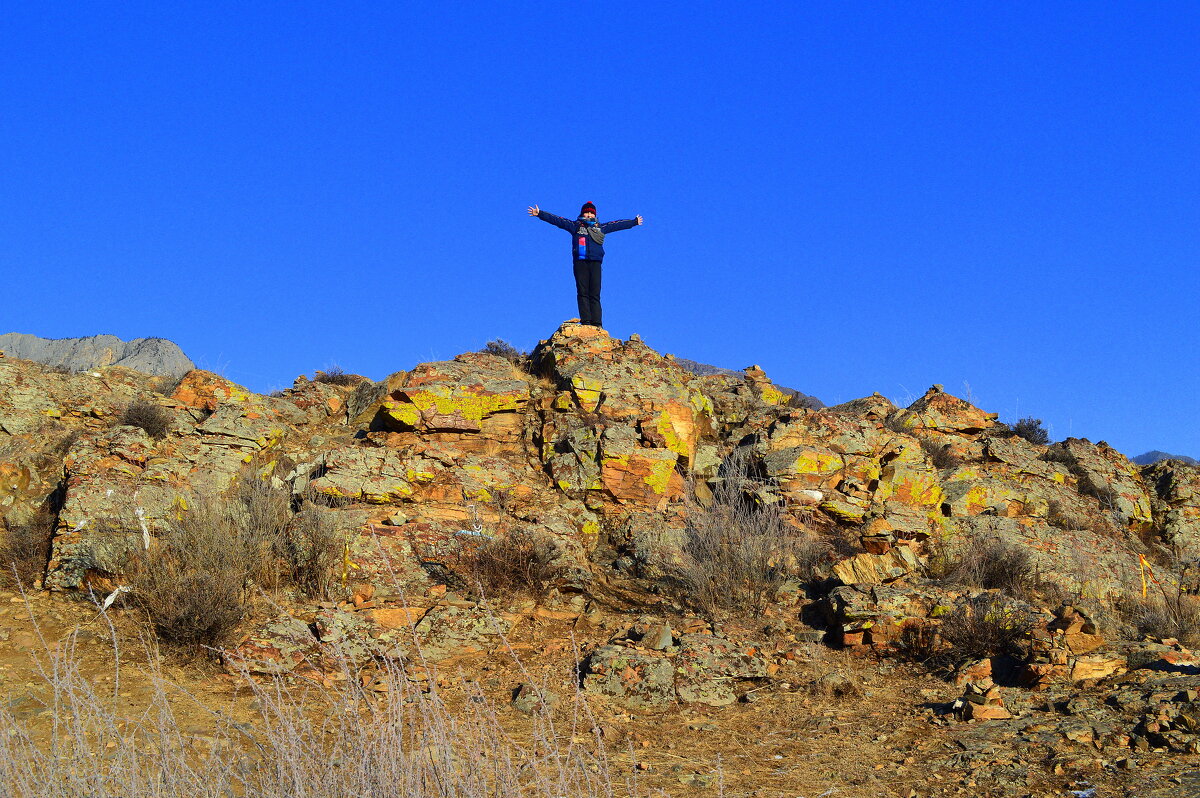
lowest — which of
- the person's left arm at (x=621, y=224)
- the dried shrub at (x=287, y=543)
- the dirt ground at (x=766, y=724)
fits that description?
the dirt ground at (x=766, y=724)

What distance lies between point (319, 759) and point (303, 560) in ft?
16.1

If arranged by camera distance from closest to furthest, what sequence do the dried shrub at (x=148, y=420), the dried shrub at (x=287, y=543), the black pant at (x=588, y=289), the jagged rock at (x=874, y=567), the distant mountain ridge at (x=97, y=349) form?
the dried shrub at (x=287, y=543)
the jagged rock at (x=874, y=567)
the dried shrub at (x=148, y=420)
the black pant at (x=588, y=289)
the distant mountain ridge at (x=97, y=349)

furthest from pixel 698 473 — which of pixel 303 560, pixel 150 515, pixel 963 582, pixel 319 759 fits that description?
pixel 319 759

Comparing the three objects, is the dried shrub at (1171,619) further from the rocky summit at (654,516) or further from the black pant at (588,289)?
the black pant at (588,289)

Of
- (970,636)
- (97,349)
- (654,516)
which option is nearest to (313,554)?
(654,516)

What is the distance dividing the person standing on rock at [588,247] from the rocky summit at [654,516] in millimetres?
456

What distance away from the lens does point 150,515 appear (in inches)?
334

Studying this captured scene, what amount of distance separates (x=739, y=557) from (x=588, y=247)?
254 inches

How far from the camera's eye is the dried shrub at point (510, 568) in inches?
343

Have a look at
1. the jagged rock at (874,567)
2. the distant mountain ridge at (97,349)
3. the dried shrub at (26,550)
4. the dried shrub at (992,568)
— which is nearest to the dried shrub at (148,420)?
the dried shrub at (26,550)

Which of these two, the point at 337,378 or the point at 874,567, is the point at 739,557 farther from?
the point at 337,378

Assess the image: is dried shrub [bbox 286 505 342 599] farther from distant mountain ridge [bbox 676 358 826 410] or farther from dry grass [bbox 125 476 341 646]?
distant mountain ridge [bbox 676 358 826 410]

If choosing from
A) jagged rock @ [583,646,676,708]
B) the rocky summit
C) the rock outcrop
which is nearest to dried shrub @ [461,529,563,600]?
the rocky summit

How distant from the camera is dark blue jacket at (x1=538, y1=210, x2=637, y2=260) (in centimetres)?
1365
